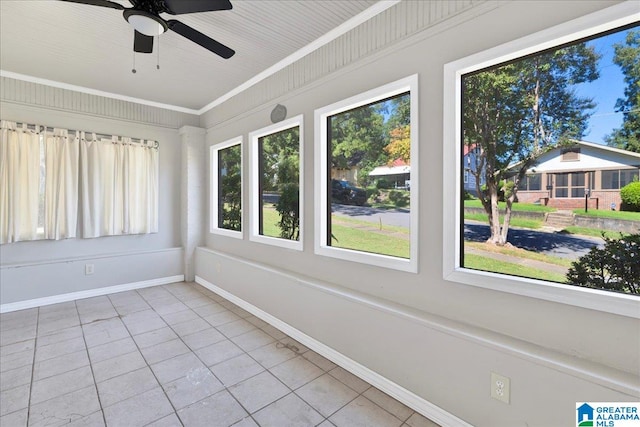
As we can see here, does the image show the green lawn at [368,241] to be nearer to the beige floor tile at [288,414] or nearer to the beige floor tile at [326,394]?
the beige floor tile at [326,394]

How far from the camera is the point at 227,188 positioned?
447 centimetres

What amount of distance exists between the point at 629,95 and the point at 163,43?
3.40 metres

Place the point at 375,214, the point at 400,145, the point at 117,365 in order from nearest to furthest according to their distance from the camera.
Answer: the point at 400,145 < the point at 117,365 < the point at 375,214

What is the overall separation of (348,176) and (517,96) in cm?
137

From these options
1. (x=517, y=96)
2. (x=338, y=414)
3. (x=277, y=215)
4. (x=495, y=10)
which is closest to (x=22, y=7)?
(x=277, y=215)

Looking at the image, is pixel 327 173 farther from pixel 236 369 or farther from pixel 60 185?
pixel 60 185

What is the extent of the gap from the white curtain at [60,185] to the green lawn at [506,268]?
4673mm

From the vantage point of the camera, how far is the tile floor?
182 centimetres

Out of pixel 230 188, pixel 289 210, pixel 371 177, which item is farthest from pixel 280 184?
pixel 371 177

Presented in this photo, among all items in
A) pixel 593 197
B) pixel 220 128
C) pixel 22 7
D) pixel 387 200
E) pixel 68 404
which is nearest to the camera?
pixel 593 197

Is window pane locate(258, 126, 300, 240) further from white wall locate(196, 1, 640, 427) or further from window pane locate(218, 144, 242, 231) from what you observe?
window pane locate(218, 144, 242, 231)

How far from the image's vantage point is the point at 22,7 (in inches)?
86.5

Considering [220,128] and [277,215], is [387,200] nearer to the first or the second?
[277,215]

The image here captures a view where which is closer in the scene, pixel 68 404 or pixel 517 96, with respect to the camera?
pixel 517 96
